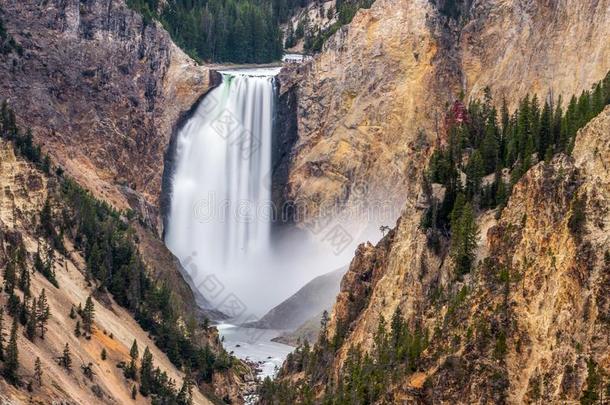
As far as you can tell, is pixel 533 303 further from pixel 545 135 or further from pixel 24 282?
pixel 24 282

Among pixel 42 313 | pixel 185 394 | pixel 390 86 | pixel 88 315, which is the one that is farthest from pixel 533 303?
pixel 390 86

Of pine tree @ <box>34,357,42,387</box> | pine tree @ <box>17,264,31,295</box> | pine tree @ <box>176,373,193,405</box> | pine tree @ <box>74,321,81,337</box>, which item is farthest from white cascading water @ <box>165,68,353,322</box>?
pine tree @ <box>34,357,42,387</box>

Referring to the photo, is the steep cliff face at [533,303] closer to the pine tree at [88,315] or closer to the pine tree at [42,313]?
the pine tree at [42,313]

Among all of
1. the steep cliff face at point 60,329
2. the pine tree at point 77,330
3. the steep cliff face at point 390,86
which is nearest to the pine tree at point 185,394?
the steep cliff face at point 60,329

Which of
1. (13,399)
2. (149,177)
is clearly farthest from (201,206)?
(13,399)

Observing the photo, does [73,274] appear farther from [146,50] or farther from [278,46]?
[278,46]

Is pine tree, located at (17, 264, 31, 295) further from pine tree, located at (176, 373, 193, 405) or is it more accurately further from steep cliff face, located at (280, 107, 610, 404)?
steep cliff face, located at (280, 107, 610, 404)
